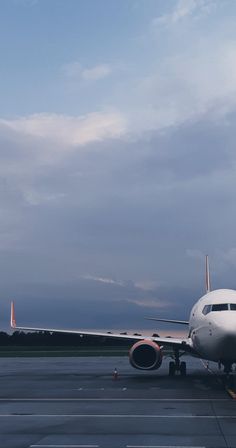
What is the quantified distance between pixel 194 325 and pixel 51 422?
46.3ft

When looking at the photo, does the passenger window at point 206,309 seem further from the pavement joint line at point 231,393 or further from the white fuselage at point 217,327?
the pavement joint line at point 231,393

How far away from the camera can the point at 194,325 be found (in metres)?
28.9

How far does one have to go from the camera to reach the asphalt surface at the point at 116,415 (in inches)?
506

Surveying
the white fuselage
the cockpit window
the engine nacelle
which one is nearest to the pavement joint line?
the white fuselage

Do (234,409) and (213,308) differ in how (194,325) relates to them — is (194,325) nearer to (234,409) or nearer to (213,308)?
(213,308)

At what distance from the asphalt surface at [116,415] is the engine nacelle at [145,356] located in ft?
6.16

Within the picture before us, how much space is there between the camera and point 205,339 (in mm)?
25859

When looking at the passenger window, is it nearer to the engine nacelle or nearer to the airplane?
the airplane

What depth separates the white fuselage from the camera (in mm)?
24344

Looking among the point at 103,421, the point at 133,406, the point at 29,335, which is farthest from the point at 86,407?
the point at 29,335

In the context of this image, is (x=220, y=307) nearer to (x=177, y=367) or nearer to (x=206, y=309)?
(x=206, y=309)

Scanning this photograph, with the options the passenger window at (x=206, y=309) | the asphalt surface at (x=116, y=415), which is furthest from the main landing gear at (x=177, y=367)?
the passenger window at (x=206, y=309)

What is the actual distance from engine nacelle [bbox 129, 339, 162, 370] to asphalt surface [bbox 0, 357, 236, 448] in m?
1.88

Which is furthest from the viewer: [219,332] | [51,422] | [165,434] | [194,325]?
[194,325]
